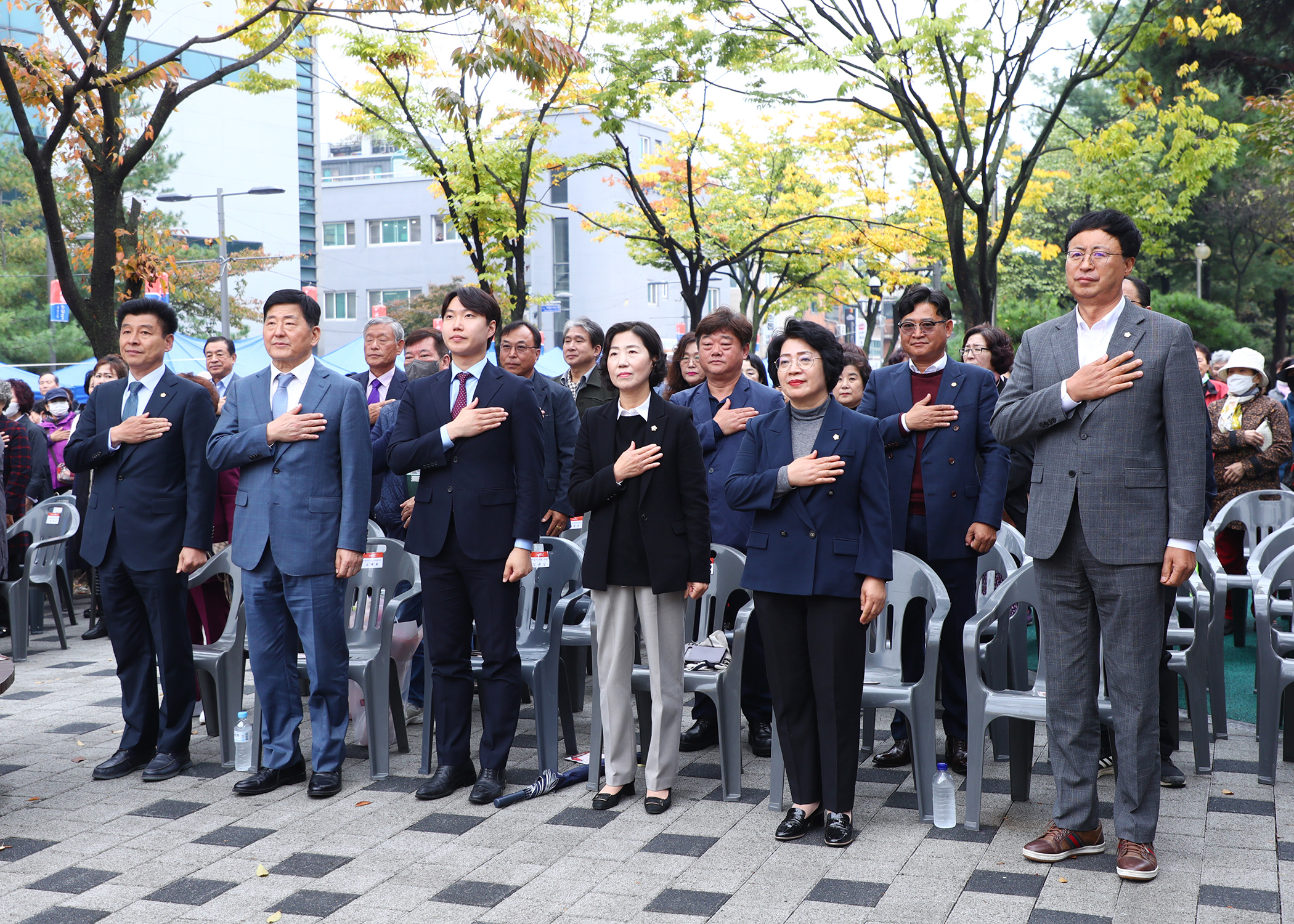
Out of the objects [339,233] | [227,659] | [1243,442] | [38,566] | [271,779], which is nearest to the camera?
[271,779]

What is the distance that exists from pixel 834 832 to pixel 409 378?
4.26m

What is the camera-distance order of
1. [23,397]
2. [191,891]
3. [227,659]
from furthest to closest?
[23,397]
[227,659]
[191,891]

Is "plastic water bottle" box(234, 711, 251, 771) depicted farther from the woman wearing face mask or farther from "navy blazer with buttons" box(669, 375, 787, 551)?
the woman wearing face mask

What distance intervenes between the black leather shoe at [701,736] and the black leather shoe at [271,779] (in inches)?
70.6

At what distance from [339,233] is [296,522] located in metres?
48.7

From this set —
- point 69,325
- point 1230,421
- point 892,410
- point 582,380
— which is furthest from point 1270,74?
point 69,325

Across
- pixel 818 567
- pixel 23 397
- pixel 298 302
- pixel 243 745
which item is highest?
pixel 298 302

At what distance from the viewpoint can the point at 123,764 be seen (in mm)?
5434

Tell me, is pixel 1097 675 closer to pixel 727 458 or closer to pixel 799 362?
pixel 799 362

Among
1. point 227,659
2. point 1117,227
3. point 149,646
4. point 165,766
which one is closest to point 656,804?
point 227,659

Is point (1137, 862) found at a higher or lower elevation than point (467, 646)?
lower

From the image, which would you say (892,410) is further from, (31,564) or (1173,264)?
(1173,264)

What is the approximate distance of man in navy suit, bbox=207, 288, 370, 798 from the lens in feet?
16.7

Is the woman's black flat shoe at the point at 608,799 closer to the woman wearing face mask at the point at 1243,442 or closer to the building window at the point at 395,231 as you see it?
the woman wearing face mask at the point at 1243,442
